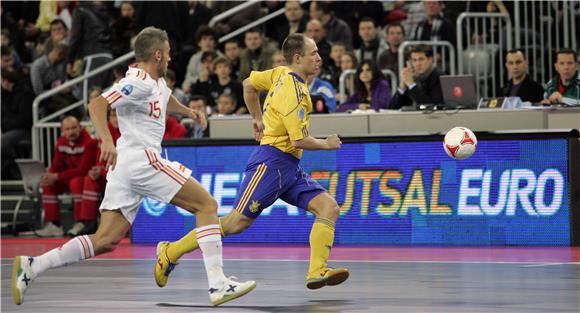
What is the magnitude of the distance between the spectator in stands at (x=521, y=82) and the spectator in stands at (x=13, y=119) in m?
8.85

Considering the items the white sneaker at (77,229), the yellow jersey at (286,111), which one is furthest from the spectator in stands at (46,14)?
the yellow jersey at (286,111)

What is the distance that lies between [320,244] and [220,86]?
910 cm

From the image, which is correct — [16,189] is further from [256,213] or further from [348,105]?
[256,213]

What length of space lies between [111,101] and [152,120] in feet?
1.24

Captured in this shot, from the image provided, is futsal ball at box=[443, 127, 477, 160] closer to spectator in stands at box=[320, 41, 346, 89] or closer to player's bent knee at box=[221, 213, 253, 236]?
player's bent knee at box=[221, 213, 253, 236]

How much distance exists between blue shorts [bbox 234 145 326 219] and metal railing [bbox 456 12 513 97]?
832 centimetres

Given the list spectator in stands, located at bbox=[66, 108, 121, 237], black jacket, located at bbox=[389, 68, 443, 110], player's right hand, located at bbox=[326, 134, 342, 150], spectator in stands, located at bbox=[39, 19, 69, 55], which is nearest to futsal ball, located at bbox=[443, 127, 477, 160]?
player's right hand, located at bbox=[326, 134, 342, 150]

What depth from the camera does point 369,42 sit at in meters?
19.3

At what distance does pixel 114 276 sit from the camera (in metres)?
12.0

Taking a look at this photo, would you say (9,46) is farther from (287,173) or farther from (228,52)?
(287,173)

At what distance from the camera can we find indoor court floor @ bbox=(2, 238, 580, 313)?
926cm

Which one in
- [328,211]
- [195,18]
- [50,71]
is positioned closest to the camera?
[328,211]

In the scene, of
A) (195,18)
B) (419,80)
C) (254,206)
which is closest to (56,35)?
(195,18)

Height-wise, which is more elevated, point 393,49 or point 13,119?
point 393,49
